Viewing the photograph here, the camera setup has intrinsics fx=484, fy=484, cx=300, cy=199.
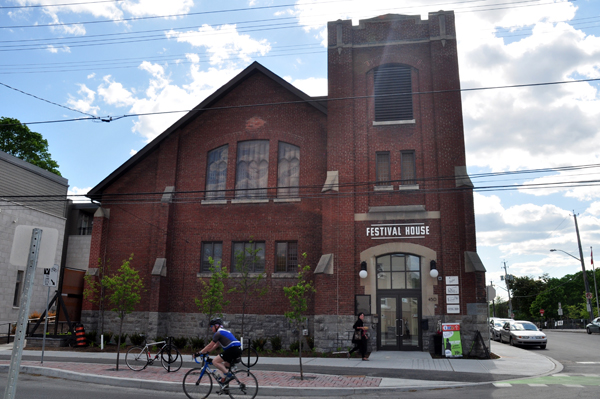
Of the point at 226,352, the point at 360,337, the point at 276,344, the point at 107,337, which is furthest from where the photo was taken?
the point at 107,337

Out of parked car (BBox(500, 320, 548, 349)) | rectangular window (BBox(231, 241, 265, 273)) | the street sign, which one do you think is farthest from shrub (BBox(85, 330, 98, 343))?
parked car (BBox(500, 320, 548, 349))

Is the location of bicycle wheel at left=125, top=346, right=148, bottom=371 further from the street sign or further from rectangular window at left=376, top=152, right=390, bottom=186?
rectangular window at left=376, top=152, right=390, bottom=186

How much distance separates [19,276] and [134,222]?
390 inches

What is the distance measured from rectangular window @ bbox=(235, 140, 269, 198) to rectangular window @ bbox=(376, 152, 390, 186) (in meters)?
5.65

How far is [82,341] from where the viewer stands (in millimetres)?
22453

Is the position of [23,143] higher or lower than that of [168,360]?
higher

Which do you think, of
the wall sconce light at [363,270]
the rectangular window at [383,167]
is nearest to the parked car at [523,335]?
the wall sconce light at [363,270]

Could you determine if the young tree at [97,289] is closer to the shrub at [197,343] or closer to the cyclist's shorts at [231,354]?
the shrub at [197,343]

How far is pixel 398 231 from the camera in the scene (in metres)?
20.8

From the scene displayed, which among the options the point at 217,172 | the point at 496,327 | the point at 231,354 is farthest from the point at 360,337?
the point at 496,327

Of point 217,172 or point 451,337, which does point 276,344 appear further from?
point 217,172

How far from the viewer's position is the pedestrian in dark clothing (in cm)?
1836

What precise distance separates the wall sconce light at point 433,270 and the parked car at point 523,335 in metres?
10.0

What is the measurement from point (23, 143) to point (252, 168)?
24504 mm
